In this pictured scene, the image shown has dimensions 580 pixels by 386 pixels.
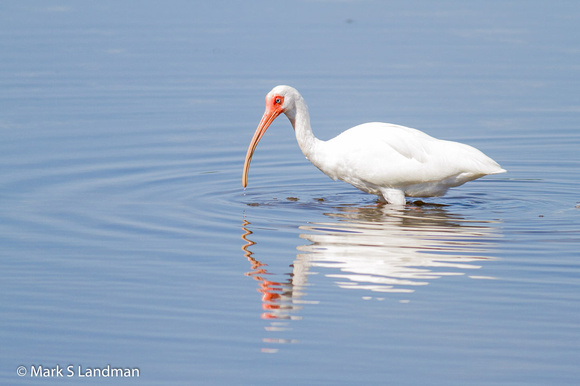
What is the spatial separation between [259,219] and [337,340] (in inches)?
144

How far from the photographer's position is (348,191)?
12.3 m

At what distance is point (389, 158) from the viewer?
430 inches

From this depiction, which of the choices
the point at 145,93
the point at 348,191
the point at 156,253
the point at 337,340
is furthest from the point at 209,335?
the point at 145,93

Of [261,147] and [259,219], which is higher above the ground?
[261,147]

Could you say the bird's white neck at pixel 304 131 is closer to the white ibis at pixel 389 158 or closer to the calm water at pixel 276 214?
the white ibis at pixel 389 158

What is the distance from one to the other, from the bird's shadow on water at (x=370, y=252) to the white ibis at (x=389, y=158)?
28 centimetres

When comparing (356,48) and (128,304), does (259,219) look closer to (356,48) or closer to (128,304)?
(128,304)

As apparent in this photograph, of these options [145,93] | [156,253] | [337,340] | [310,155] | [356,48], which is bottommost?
[337,340]

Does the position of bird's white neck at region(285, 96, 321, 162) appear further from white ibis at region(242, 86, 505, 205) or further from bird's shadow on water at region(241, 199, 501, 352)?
bird's shadow on water at region(241, 199, 501, 352)

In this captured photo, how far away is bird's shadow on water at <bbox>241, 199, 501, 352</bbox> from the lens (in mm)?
8133
